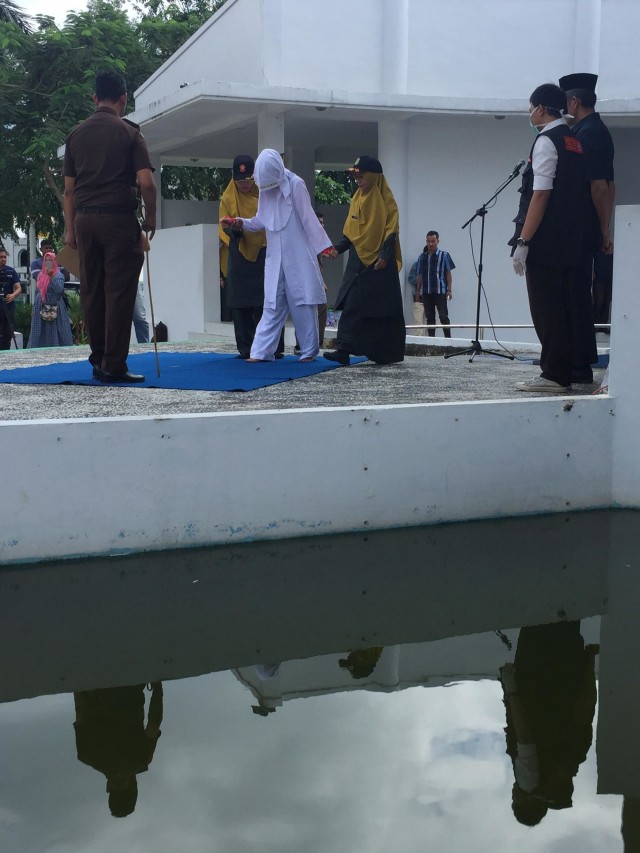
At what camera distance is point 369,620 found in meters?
4.19

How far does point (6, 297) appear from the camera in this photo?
12.8m

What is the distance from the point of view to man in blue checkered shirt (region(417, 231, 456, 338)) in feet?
46.6

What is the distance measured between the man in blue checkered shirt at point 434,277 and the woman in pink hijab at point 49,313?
468 centimetres

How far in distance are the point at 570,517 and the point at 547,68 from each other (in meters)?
10.3

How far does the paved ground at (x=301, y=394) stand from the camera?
5.86 meters

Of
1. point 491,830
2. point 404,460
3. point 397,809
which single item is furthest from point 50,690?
point 404,460

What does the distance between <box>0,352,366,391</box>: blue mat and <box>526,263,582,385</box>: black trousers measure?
177cm

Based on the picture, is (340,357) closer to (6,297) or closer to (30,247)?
(6,297)

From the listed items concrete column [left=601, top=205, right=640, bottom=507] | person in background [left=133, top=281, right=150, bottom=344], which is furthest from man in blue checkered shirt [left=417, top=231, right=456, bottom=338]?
concrete column [left=601, top=205, right=640, bottom=507]

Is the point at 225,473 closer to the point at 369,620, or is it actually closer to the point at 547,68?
the point at 369,620

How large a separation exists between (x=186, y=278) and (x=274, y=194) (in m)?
6.87

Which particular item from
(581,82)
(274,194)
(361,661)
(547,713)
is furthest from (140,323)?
(547,713)

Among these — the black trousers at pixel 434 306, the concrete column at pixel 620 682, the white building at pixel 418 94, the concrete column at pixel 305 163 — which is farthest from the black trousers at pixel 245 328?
the concrete column at pixel 305 163

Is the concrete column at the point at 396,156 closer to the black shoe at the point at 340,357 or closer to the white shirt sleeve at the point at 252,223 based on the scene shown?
the black shoe at the point at 340,357
